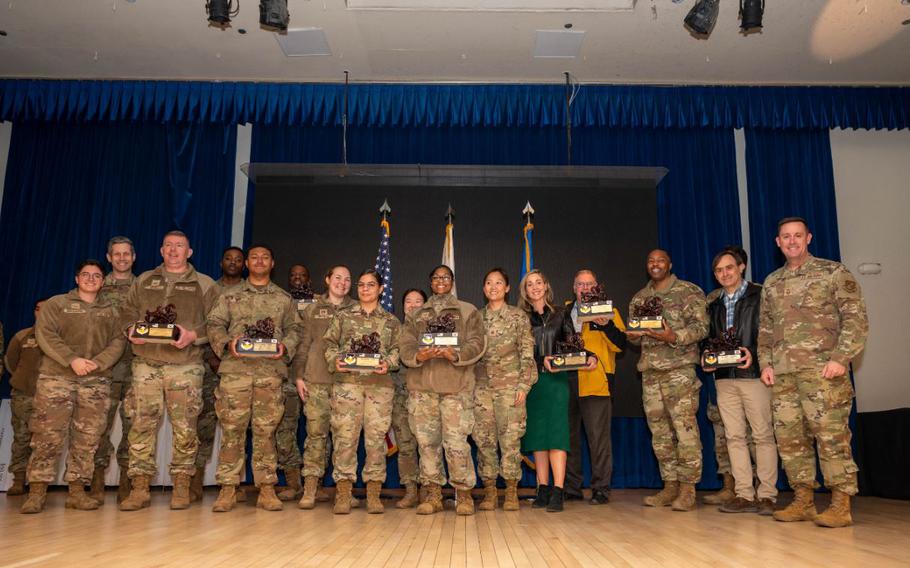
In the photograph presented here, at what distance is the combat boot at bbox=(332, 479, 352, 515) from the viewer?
15.2ft

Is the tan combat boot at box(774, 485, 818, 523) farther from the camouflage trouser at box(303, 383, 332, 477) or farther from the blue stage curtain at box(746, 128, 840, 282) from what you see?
the blue stage curtain at box(746, 128, 840, 282)

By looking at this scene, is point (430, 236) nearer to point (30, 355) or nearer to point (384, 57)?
point (384, 57)

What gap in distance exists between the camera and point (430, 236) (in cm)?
729

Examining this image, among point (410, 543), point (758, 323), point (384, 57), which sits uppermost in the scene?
point (384, 57)

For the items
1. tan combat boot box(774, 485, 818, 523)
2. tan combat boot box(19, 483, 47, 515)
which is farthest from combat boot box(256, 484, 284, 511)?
tan combat boot box(774, 485, 818, 523)

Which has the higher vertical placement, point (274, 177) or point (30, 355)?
point (274, 177)

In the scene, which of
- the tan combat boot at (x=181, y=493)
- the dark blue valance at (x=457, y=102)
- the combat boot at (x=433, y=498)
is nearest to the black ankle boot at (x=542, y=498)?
the combat boot at (x=433, y=498)

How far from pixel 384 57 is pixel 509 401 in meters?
3.98

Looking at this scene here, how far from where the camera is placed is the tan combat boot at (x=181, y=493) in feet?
15.7

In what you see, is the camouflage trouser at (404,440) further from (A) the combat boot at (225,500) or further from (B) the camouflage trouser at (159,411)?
(B) the camouflage trouser at (159,411)

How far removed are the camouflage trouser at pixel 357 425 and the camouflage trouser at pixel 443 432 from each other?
0.23 meters

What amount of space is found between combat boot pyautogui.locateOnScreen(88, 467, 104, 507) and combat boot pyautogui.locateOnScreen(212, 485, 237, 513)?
99 centimetres

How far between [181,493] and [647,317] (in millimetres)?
3482

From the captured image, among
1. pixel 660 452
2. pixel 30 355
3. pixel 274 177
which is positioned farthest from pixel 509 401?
pixel 30 355
